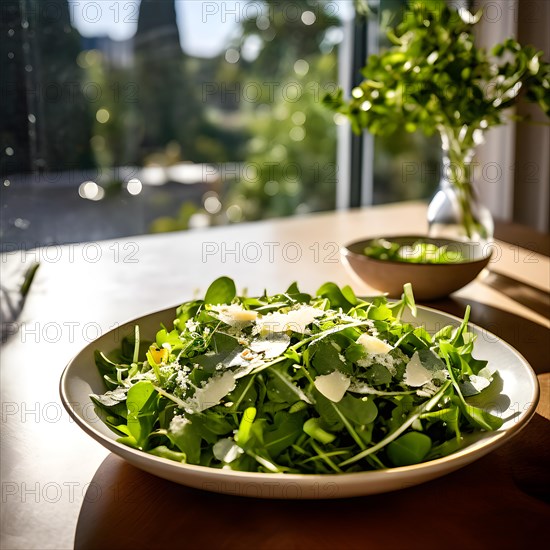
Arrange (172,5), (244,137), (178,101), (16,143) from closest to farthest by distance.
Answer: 1. (16,143)
2. (172,5)
3. (178,101)
4. (244,137)

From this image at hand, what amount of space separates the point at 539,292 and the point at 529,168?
1427 mm

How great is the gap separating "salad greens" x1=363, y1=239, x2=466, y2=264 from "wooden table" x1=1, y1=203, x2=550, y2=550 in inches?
2.8

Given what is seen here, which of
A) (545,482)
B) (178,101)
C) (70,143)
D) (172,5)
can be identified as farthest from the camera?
(178,101)

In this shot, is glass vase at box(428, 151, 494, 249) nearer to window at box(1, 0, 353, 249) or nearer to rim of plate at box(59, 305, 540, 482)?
rim of plate at box(59, 305, 540, 482)

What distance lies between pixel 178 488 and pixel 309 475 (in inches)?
6.3

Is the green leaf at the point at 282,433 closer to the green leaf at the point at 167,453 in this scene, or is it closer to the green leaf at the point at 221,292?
the green leaf at the point at 167,453

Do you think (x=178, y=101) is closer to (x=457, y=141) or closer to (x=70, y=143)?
(x=70, y=143)

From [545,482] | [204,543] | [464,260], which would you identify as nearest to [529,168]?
[464,260]

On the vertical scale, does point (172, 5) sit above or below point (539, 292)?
above

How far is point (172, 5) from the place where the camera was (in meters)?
2.50

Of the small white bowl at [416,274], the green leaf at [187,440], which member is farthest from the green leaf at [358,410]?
the small white bowl at [416,274]

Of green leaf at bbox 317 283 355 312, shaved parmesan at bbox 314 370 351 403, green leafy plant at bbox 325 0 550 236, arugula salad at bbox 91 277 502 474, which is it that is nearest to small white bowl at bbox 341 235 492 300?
green leafy plant at bbox 325 0 550 236

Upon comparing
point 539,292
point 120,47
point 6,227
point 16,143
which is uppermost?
point 120,47

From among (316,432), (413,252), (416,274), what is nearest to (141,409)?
(316,432)
